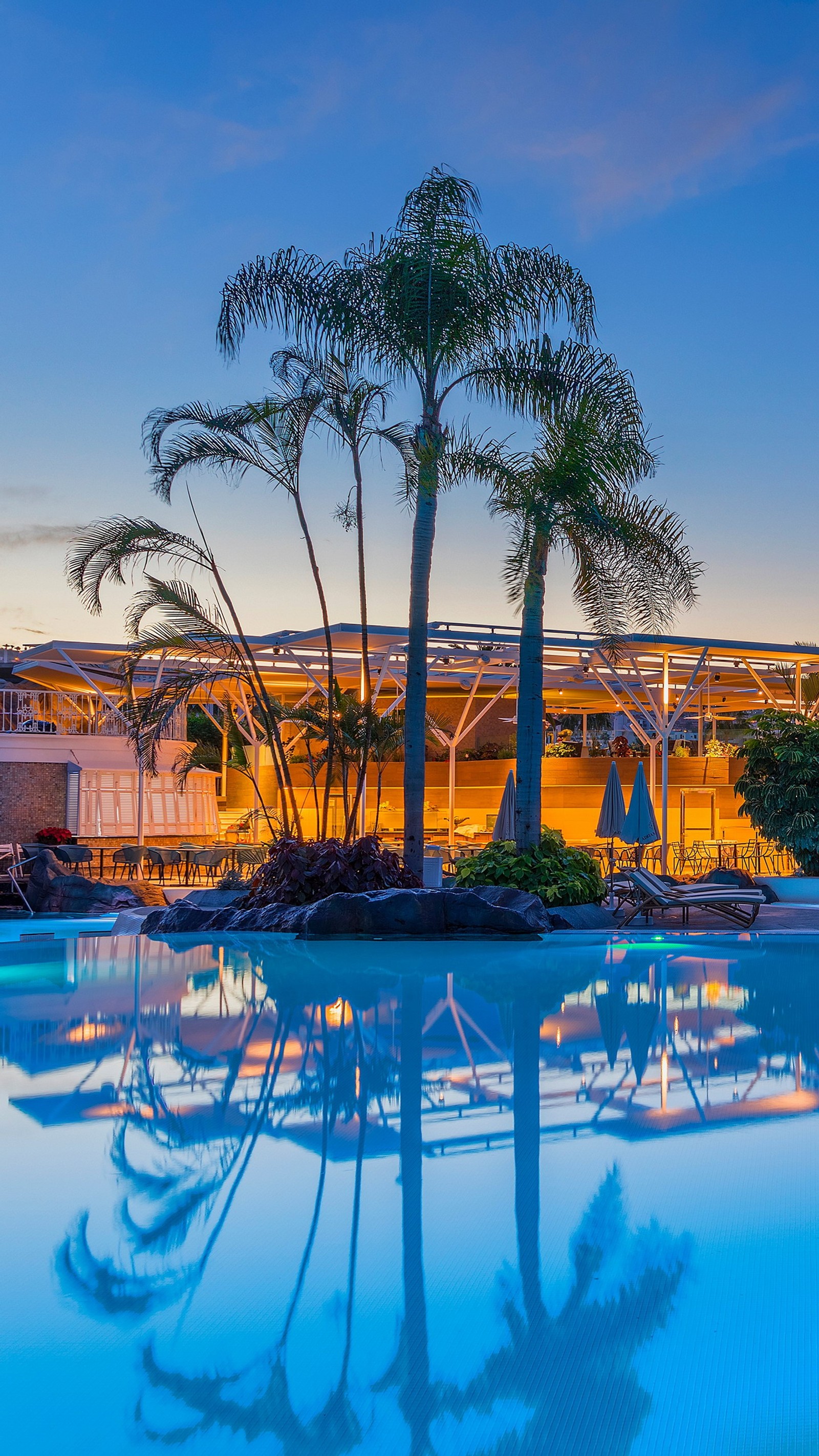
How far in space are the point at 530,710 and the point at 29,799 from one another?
9624mm

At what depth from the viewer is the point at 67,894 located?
46.6 ft

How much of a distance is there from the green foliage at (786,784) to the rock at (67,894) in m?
8.28

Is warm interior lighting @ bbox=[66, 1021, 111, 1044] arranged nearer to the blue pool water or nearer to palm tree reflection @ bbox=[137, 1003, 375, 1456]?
the blue pool water

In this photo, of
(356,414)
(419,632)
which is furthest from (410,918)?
(356,414)

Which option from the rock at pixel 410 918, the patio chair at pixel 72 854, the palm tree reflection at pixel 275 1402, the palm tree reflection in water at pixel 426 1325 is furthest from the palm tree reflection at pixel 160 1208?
the patio chair at pixel 72 854

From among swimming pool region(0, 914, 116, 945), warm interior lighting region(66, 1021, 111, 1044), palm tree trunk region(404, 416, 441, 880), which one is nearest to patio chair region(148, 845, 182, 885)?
swimming pool region(0, 914, 116, 945)

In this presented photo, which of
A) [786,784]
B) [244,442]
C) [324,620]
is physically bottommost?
[786,784]

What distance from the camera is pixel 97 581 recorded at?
12648mm

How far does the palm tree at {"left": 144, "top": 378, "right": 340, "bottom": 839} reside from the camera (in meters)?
12.5

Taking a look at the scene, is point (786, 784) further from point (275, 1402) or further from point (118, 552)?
point (275, 1402)

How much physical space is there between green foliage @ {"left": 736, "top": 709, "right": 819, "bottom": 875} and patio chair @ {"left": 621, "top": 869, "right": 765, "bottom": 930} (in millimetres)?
2950

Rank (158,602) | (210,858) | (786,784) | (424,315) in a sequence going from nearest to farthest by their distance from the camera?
(424,315) → (158,602) → (786,784) → (210,858)

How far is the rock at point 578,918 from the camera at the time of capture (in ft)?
37.9

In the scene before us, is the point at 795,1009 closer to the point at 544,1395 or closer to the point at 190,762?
the point at 544,1395
